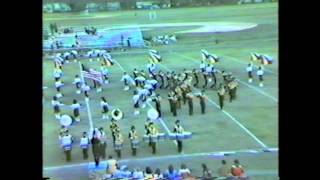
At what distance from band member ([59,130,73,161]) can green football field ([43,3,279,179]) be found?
0.09 ft

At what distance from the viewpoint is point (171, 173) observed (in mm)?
2783

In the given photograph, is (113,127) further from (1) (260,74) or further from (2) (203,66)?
(1) (260,74)

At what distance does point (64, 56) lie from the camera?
2.88m

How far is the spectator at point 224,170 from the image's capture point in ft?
9.24

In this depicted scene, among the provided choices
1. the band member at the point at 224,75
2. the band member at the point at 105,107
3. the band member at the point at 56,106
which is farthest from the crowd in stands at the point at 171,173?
the band member at the point at 224,75

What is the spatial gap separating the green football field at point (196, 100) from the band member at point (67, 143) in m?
0.03

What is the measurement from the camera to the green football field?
2805 mm

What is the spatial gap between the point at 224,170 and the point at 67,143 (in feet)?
2.46

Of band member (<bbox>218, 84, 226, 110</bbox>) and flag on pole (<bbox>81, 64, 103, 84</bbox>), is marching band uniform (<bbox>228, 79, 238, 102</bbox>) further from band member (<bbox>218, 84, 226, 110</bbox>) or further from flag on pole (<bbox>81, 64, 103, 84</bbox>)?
flag on pole (<bbox>81, 64, 103, 84</bbox>)

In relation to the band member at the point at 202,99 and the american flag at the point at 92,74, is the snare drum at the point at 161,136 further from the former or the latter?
the american flag at the point at 92,74
